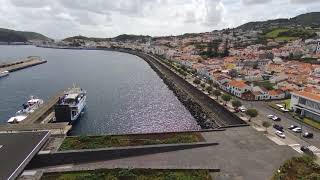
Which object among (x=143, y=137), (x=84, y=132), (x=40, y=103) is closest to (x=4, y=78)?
(x=40, y=103)

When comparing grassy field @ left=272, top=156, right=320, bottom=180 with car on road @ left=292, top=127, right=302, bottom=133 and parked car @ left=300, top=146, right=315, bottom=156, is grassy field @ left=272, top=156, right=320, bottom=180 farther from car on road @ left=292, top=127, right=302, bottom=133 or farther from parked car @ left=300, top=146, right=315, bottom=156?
car on road @ left=292, top=127, right=302, bottom=133

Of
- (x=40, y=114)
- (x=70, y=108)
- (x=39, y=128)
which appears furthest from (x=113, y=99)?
(x=39, y=128)

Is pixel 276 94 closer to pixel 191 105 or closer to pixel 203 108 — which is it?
pixel 203 108

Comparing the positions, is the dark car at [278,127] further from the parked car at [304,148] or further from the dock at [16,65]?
the dock at [16,65]

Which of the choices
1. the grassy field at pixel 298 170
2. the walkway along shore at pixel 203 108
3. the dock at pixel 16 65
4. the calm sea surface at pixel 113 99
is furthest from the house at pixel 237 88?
the dock at pixel 16 65

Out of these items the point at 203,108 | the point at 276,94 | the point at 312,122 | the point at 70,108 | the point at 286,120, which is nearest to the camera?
the point at 312,122

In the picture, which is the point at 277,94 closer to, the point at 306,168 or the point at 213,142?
the point at 213,142
